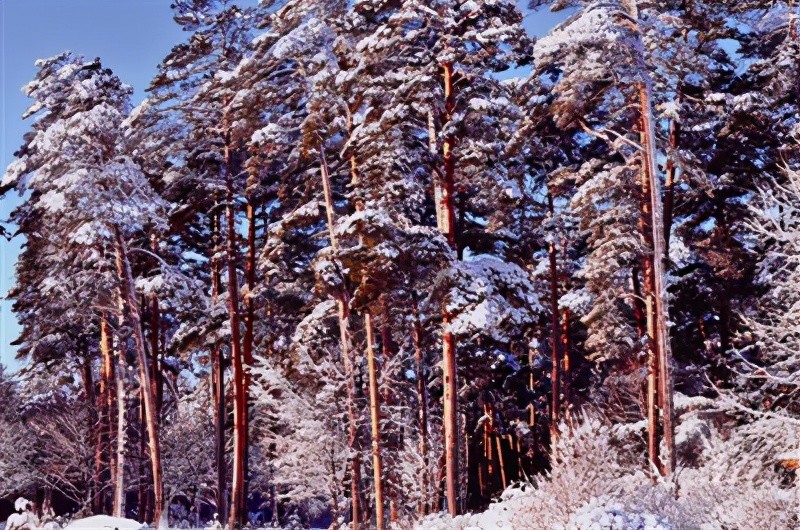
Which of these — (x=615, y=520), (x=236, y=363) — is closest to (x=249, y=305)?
(x=236, y=363)

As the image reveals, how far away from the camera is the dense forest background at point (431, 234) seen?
57.4ft

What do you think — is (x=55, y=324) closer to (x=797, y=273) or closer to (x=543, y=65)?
(x=543, y=65)

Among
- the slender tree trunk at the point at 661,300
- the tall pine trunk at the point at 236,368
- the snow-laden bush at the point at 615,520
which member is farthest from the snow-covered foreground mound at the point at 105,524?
the snow-laden bush at the point at 615,520

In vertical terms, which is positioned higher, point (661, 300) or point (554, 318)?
point (554, 318)

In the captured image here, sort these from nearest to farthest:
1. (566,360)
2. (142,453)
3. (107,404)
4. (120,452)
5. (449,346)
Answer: (449,346) < (120,452) < (142,453) < (566,360) < (107,404)

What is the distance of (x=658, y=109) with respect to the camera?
2019 centimetres

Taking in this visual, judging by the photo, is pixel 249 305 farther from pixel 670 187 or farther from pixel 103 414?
pixel 670 187

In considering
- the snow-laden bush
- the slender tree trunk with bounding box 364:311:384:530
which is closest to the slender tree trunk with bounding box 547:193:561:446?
the slender tree trunk with bounding box 364:311:384:530

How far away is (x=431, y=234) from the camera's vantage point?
17.7m

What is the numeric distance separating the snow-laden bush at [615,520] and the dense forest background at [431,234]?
2.31 feet

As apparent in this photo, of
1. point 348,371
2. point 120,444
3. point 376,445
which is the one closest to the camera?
point 376,445

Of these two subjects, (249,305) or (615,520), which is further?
(249,305)

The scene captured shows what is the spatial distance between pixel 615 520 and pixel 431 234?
8.06 meters

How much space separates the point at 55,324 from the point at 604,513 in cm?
2170
